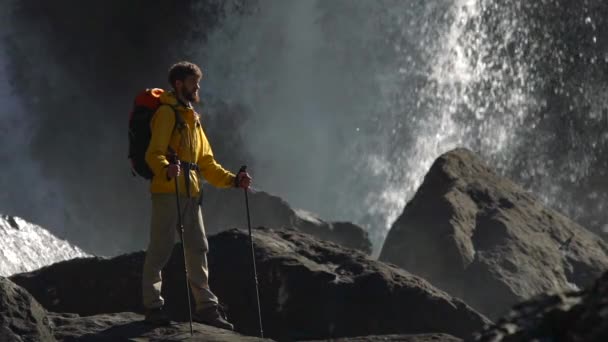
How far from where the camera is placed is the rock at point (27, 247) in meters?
13.6

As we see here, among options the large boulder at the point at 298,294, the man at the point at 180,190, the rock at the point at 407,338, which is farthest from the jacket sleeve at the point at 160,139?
the large boulder at the point at 298,294

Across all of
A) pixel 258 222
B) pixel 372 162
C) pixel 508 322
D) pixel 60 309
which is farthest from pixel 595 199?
pixel 508 322

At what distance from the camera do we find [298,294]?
8.16m

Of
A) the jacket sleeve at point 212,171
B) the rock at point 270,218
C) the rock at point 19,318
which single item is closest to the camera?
the rock at point 19,318

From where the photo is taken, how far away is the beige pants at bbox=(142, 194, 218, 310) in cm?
685

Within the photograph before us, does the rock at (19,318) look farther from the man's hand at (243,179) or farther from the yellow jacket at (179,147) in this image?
the man's hand at (243,179)

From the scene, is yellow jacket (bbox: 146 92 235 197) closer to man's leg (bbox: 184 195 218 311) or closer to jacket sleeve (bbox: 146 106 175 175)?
jacket sleeve (bbox: 146 106 175 175)

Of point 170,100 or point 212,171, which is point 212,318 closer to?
point 212,171

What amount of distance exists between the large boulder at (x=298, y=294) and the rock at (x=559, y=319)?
4.54 m

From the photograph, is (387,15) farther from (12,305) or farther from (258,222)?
(12,305)

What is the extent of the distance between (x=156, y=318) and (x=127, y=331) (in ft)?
0.58

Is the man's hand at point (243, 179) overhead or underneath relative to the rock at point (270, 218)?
underneath

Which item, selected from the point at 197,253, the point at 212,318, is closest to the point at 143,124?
the point at 197,253

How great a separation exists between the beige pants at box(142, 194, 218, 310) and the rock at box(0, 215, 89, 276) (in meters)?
6.71
